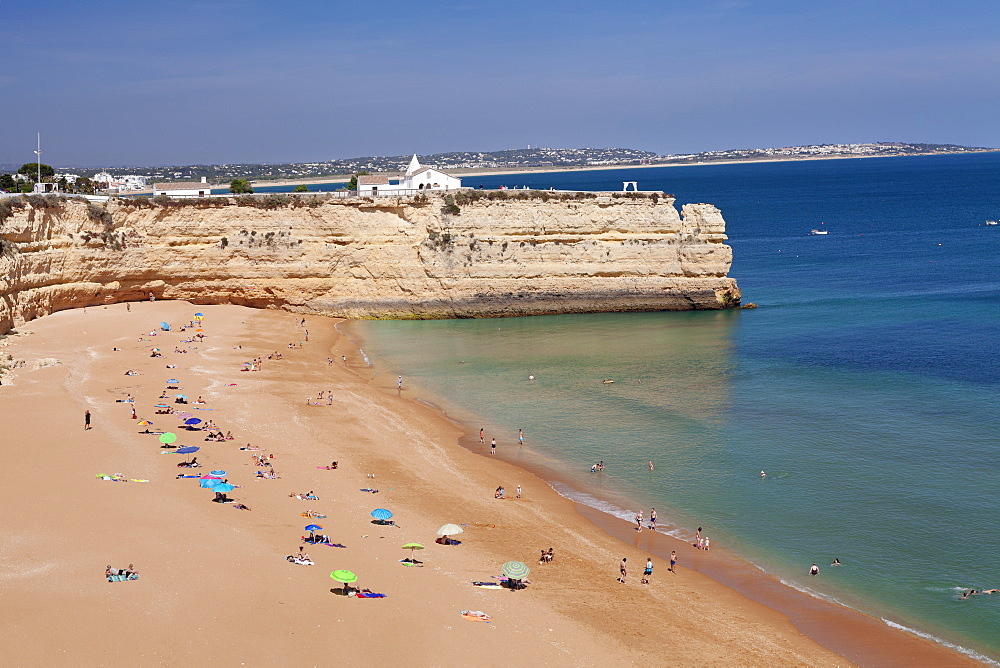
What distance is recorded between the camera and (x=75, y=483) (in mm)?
21953

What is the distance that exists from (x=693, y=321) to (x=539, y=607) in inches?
1375

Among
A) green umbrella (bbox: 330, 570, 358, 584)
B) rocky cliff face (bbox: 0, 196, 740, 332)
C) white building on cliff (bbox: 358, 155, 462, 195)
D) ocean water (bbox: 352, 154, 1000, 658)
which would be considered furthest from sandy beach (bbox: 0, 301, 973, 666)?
white building on cliff (bbox: 358, 155, 462, 195)

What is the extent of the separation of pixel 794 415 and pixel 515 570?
16753 millimetres

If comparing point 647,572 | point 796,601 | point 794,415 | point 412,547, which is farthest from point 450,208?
point 796,601

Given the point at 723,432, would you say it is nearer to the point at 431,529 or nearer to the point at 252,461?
the point at 431,529

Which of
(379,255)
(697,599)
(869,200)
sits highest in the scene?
(869,200)

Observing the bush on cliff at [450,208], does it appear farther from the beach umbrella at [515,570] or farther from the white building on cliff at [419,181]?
the beach umbrella at [515,570]

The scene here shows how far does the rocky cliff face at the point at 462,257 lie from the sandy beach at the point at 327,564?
21.8m

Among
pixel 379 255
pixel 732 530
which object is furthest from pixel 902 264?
pixel 732 530

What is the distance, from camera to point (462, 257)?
2106 inches

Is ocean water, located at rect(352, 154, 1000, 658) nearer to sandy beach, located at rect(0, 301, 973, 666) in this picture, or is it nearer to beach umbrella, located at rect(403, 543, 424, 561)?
sandy beach, located at rect(0, 301, 973, 666)

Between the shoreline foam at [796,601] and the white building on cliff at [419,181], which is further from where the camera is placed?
the white building on cliff at [419,181]

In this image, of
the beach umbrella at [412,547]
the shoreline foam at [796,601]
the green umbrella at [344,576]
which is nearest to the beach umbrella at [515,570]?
the beach umbrella at [412,547]

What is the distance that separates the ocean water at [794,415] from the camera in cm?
2097
